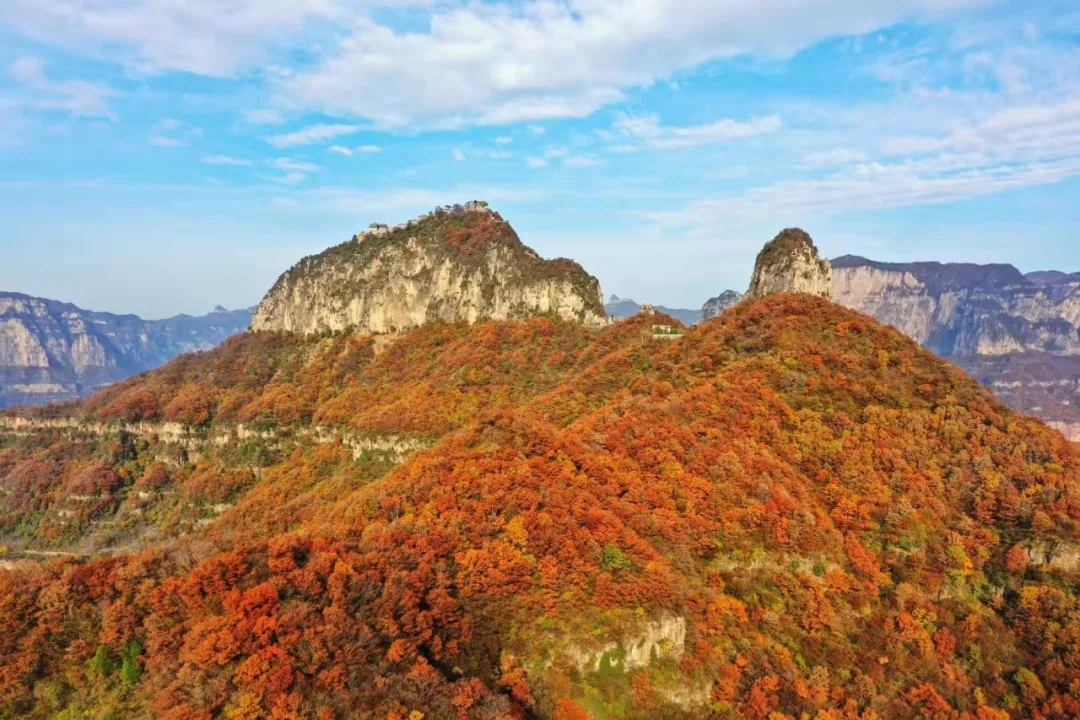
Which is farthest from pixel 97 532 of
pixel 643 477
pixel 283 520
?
pixel 643 477

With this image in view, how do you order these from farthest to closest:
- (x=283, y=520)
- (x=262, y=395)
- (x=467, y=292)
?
(x=467, y=292) → (x=262, y=395) → (x=283, y=520)

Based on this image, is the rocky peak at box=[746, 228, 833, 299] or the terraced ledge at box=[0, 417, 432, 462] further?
the rocky peak at box=[746, 228, 833, 299]

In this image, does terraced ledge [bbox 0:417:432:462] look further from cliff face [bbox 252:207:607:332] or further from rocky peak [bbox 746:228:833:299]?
rocky peak [bbox 746:228:833:299]

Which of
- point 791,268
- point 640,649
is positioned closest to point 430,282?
point 791,268

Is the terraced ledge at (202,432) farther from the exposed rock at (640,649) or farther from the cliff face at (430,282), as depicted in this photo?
the exposed rock at (640,649)

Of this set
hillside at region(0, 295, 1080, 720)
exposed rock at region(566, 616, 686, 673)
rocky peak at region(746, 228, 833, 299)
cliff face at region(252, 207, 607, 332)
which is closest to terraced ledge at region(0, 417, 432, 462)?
hillside at region(0, 295, 1080, 720)

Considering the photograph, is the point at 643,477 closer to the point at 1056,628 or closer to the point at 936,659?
the point at 936,659

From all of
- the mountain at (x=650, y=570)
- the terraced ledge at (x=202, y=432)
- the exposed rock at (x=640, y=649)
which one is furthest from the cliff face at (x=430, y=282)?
the exposed rock at (x=640, y=649)
